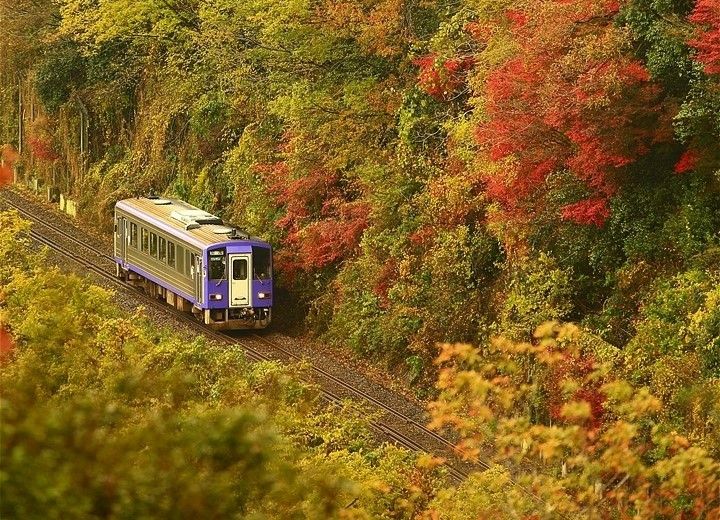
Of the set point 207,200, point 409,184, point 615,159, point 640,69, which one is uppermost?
point 640,69

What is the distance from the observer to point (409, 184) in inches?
1163

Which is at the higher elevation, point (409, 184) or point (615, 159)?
point (615, 159)

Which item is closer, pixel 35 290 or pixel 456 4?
pixel 35 290

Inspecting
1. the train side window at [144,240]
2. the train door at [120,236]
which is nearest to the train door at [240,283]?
the train side window at [144,240]

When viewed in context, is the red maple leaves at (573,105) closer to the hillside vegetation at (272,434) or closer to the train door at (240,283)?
the hillside vegetation at (272,434)

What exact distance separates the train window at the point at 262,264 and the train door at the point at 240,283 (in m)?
0.20

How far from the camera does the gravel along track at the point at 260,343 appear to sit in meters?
24.2

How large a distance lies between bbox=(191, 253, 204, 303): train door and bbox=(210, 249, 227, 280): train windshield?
248 mm

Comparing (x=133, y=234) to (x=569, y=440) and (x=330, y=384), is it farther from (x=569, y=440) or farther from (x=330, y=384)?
(x=569, y=440)

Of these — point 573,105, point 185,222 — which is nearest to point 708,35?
point 573,105

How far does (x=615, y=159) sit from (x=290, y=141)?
37.6ft

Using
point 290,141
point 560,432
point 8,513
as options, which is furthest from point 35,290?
point 8,513

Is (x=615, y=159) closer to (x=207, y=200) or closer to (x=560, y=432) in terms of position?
(x=560, y=432)

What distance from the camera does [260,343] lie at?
30.7m
